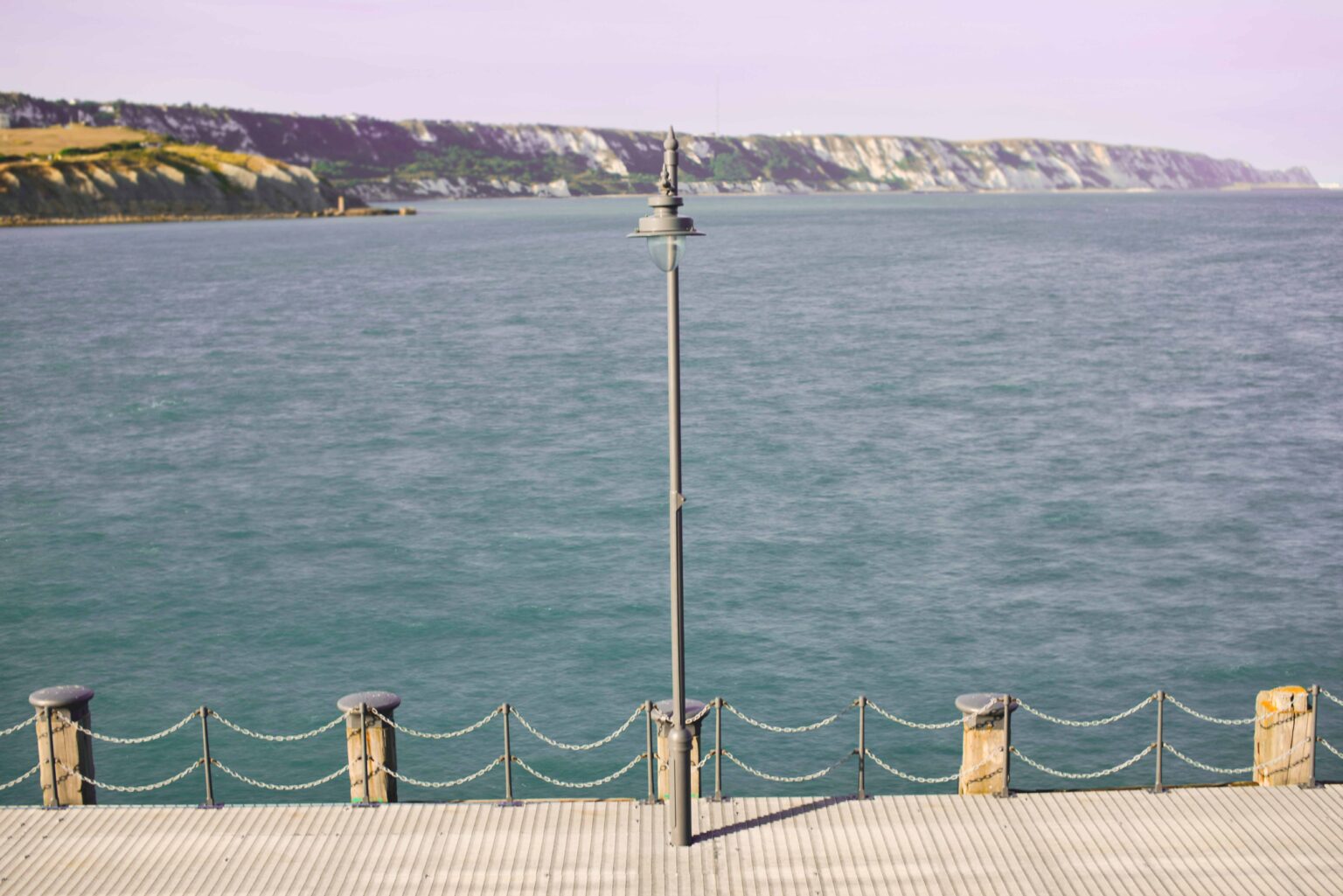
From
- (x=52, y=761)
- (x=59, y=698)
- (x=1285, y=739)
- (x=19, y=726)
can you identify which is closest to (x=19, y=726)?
(x=19, y=726)

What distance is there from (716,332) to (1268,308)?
3387 centimetres

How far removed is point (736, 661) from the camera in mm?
26391

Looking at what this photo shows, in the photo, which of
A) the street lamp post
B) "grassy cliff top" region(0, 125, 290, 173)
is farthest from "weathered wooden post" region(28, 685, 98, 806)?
"grassy cliff top" region(0, 125, 290, 173)

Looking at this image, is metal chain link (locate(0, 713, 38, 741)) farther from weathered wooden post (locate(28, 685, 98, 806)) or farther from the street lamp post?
the street lamp post

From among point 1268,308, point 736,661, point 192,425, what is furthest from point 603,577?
point 1268,308

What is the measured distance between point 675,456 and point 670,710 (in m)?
2.90

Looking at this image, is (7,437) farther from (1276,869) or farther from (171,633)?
(1276,869)

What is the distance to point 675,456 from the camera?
1336 cm

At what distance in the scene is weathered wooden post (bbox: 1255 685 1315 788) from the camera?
14680 mm

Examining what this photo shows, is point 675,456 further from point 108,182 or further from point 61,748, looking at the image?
point 108,182

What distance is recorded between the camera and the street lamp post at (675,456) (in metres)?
12.6

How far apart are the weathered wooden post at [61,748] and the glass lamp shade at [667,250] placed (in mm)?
8110

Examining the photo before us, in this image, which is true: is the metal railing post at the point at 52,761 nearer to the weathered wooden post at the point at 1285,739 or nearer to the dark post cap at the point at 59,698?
the dark post cap at the point at 59,698

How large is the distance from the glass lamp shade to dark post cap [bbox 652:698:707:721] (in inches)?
183
